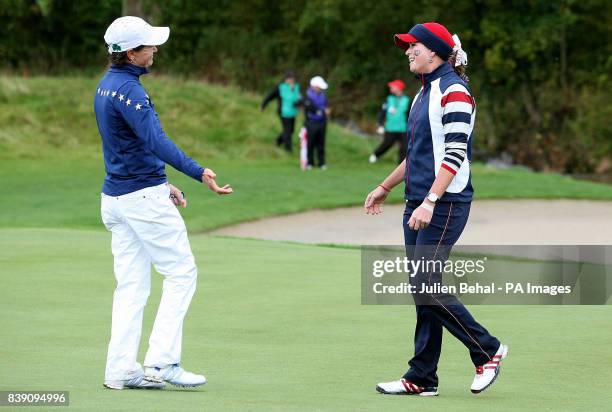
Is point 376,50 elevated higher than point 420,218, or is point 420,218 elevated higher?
point 420,218

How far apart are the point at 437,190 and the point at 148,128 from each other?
1495 millimetres

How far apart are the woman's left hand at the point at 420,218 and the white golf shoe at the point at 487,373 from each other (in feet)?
2.71

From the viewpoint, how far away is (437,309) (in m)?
7.02

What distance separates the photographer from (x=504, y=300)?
10.9m

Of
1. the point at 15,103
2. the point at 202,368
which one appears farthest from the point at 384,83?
the point at 202,368

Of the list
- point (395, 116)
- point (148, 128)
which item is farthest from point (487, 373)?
point (395, 116)

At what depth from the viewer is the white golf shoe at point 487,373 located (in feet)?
22.8

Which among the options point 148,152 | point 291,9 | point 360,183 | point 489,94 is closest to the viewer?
point 148,152

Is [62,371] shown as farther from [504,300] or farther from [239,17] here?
[239,17]

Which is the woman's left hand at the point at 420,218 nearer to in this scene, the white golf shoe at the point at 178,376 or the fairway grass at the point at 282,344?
the fairway grass at the point at 282,344

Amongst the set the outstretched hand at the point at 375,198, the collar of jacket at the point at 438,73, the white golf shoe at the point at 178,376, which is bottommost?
the white golf shoe at the point at 178,376

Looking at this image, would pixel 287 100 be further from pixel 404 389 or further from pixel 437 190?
pixel 437 190

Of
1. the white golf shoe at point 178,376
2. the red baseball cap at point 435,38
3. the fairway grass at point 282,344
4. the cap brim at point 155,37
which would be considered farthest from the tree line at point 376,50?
the white golf shoe at point 178,376

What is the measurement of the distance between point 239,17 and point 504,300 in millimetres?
49226
